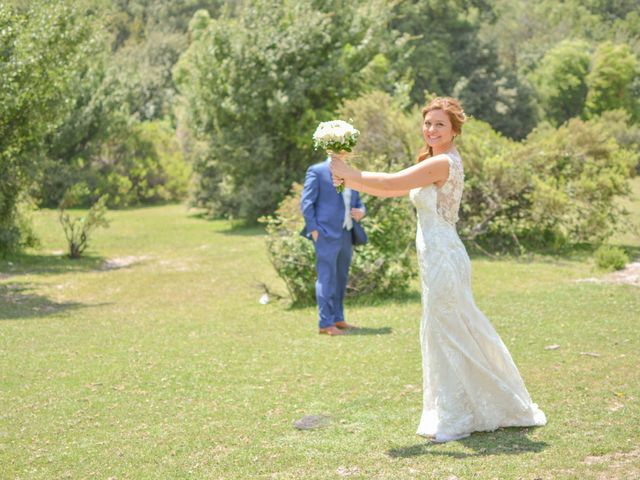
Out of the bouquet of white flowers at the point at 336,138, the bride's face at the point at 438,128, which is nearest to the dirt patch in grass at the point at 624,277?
the bride's face at the point at 438,128

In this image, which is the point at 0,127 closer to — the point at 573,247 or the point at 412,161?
the point at 412,161

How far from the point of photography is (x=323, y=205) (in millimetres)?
12086

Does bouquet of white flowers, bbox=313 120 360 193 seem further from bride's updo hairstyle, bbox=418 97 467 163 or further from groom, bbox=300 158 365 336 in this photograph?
groom, bbox=300 158 365 336

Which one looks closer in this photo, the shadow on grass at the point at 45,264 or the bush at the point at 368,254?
the bush at the point at 368,254

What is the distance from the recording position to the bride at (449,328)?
23.2 ft

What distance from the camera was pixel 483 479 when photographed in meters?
6.05

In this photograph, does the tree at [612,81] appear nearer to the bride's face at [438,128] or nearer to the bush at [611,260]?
the bush at [611,260]

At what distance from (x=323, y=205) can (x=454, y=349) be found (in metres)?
5.21

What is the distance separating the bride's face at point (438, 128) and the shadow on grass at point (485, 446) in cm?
219

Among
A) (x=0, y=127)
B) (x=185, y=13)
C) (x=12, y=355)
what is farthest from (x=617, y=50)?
(x=12, y=355)

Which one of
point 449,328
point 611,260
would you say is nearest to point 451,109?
point 449,328

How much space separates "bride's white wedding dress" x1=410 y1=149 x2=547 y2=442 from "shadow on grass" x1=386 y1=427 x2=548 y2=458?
8 centimetres

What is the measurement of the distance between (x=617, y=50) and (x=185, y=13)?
37.3 metres

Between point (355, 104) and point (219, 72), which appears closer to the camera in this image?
point (355, 104)
